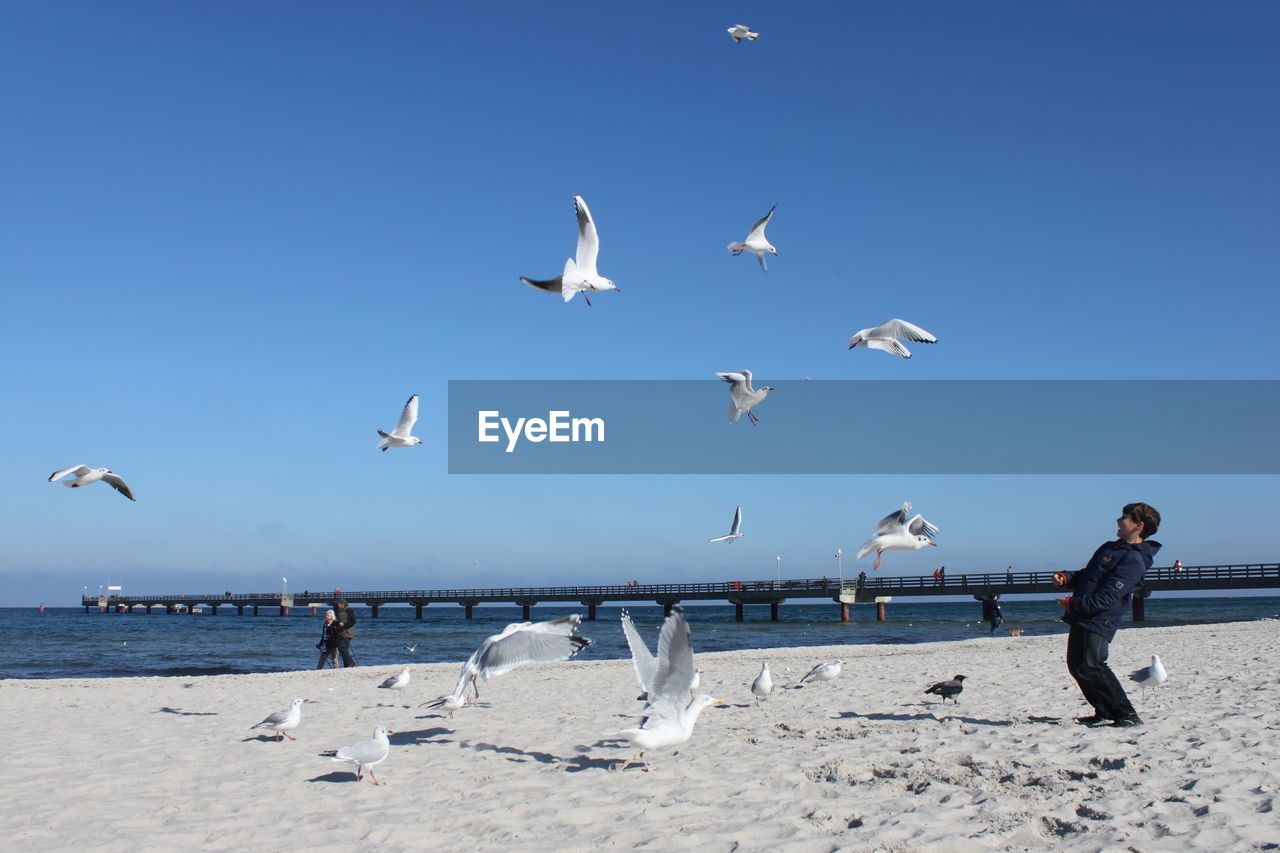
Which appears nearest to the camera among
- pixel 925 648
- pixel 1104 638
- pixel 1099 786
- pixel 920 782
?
pixel 1099 786

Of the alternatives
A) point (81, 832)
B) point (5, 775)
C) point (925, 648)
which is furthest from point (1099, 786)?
point (925, 648)

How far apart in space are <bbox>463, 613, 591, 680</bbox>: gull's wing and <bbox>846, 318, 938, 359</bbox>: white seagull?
4258 millimetres

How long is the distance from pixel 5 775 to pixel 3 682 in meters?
10.3

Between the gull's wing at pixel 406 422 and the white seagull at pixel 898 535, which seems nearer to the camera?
the white seagull at pixel 898 535

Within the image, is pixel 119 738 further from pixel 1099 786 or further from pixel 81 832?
pixel 1099 786

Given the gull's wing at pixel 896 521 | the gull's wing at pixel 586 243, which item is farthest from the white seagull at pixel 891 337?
the gull's wing at pixel 586 243

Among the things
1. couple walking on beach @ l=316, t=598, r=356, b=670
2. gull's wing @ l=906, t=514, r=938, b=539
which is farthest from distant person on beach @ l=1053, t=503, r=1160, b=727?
couple walking on beach @ l=316, t=598, r=356, b=670

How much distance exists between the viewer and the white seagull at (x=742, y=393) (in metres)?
9.81

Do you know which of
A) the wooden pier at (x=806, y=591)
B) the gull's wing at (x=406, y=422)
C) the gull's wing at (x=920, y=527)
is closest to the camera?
the gull's wing at (x=920, y=527)

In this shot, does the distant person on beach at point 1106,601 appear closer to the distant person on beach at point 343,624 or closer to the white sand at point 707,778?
the white sand at point 707,778

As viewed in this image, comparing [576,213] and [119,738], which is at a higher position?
[576,213]

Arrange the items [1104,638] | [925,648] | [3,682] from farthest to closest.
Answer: [925,648], [3,682], [1104,638]

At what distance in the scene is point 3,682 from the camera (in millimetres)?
14648

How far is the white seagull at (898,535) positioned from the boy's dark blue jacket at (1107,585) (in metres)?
1.96
